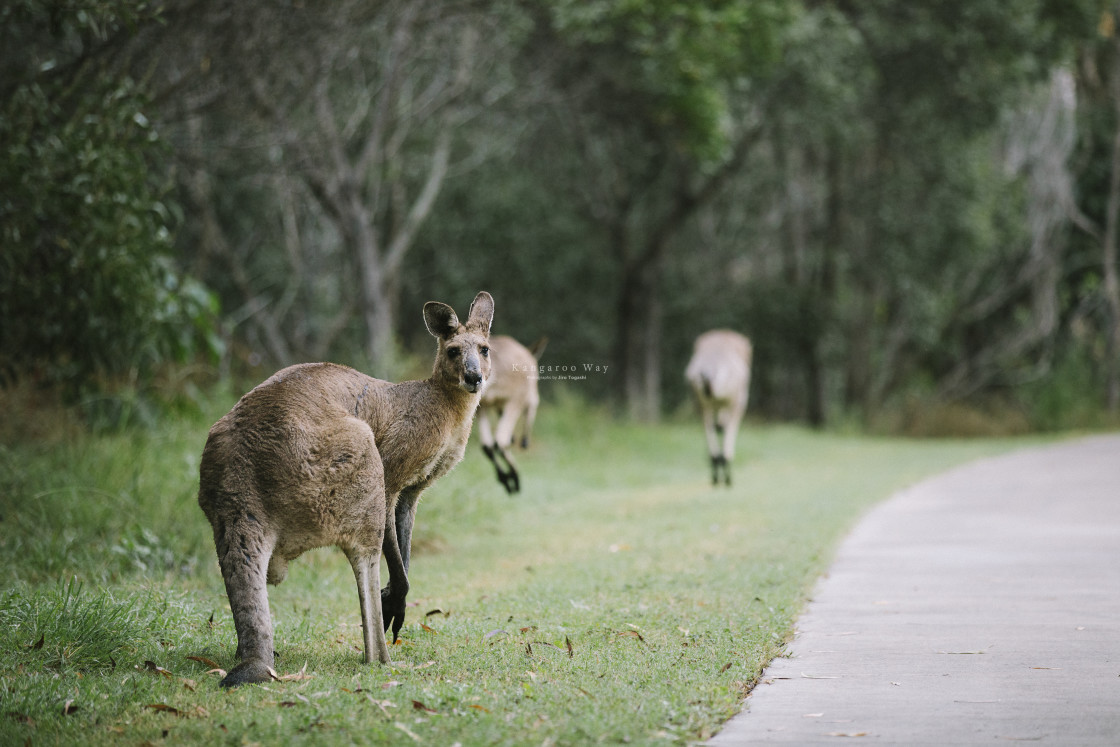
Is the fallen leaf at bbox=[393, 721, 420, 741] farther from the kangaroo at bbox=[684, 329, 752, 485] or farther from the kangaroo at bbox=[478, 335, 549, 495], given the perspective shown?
the kangaroo at bbox=[684, 329, 752, 485]

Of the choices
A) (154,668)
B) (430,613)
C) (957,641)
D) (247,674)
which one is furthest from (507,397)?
(247,674)

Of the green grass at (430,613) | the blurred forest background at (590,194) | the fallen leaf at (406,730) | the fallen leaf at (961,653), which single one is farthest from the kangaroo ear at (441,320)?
the blurred forest background at (590,194)

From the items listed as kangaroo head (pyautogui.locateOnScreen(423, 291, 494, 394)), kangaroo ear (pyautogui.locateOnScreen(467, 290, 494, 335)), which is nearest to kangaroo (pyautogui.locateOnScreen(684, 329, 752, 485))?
kangaroo ear (pyautogui.locateOnScreen(467, 290, 494, 335))

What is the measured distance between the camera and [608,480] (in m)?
16.3

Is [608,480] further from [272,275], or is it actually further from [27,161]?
[272,275]

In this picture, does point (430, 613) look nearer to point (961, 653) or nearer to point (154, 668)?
point (154, 668)

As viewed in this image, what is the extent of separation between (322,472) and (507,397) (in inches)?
238

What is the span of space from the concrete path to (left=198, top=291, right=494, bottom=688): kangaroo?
6.15 ft

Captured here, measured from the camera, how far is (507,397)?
10930 mm

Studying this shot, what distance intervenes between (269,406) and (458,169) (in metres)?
20.2

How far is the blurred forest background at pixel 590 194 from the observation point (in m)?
10.4

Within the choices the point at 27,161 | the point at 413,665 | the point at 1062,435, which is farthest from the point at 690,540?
the point at 1062,435

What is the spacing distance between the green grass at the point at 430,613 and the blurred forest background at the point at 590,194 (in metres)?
2.09

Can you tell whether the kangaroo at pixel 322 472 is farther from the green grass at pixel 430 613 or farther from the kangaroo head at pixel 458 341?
the green grass at pixel 430 613
